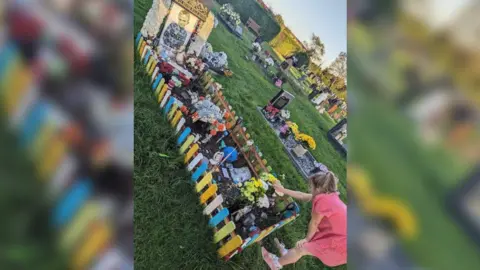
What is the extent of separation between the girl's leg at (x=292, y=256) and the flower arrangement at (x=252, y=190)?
10.5 inches

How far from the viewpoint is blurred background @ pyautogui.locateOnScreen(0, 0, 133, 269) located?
0.70 meters

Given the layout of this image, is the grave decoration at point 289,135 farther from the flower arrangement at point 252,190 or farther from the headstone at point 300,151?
the flower arrangement at point 252,190

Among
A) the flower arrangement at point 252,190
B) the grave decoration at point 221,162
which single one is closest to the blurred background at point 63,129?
the grave decoration at point 221,162

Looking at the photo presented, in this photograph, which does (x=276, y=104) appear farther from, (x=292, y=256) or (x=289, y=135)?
(x=292, y=256)

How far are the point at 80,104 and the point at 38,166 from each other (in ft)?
Answer: 0.47

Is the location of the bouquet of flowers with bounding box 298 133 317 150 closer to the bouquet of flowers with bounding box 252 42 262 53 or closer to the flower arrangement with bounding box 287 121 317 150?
the flower arrangement with bounding box 287 121 317 150

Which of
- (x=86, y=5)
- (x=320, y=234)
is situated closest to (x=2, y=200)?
(x=86, y=5)

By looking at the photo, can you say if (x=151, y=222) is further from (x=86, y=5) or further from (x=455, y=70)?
(x=455, y=70)

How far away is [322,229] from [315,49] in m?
0.74

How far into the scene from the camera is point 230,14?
1.58m

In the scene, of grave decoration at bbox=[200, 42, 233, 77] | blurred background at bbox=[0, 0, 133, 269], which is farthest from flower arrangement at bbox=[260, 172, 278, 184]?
blurred background at bbox=[0, 0, 133, 269]

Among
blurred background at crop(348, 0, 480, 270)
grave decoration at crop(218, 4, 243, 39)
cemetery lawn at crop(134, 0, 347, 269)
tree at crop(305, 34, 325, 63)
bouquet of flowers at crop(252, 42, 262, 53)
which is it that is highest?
blurred background at crop(348, 0, 480, 270)

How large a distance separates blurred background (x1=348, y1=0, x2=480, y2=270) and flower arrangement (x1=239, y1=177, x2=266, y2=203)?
693 mm

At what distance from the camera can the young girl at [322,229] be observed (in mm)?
1500
